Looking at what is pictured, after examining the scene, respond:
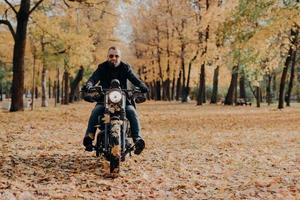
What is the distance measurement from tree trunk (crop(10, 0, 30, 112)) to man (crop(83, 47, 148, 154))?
15.8m

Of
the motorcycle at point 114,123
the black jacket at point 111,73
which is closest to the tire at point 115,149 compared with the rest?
the motorcycle at point 114,123

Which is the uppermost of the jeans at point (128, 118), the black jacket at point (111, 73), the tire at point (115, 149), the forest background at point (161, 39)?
the forest background at point (161, 39)

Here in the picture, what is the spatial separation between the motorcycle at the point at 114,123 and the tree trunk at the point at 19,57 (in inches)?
Answer: 635

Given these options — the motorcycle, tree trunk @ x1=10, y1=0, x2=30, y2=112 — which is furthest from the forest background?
the motorcycle

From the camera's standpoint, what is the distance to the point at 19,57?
24.2 metres

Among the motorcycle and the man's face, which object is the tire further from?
the man's face

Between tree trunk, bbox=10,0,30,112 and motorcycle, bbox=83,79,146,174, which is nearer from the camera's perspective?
motorcycle, bbox=83,79,146,174

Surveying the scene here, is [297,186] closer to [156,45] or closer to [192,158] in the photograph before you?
[192,158]

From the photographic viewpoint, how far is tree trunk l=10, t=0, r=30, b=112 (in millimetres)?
24141

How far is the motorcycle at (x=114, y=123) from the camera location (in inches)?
315

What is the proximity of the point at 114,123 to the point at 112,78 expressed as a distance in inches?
46.7

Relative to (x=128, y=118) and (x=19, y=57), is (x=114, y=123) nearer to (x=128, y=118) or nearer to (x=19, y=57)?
(x=128, y=118)

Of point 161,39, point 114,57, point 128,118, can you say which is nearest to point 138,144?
point 128,118

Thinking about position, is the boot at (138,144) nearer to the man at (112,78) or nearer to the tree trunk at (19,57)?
the man at (112,78)
